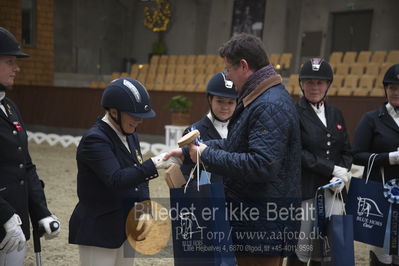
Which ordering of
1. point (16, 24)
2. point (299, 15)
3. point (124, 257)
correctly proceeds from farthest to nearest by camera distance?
point (299, 15) < point (16, 24) < point (124, 257)

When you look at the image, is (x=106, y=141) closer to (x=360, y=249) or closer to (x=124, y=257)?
(x=124, y=257)

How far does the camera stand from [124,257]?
2.07m

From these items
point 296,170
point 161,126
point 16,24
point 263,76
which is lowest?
point 161,126

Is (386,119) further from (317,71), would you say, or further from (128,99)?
(128,99)

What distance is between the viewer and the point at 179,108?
9383 millimetres

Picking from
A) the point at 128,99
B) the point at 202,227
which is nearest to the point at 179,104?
the point at 128,99

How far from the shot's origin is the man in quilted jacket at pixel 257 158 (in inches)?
65.0

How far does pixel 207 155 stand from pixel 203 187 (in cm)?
14

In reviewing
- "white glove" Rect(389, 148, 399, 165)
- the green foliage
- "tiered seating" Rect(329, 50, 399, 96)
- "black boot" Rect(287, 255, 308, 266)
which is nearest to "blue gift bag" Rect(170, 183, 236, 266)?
"black boot" Rect(287, 255, 308, 266)

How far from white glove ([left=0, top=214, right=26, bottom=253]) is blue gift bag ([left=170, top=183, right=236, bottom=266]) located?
2.38 feet

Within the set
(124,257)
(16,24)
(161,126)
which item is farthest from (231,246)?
(16,24)

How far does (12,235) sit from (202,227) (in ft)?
2.83

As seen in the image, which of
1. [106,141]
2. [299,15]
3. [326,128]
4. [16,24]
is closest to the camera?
[106,141]

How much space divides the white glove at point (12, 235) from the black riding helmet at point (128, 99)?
647 millimetres
